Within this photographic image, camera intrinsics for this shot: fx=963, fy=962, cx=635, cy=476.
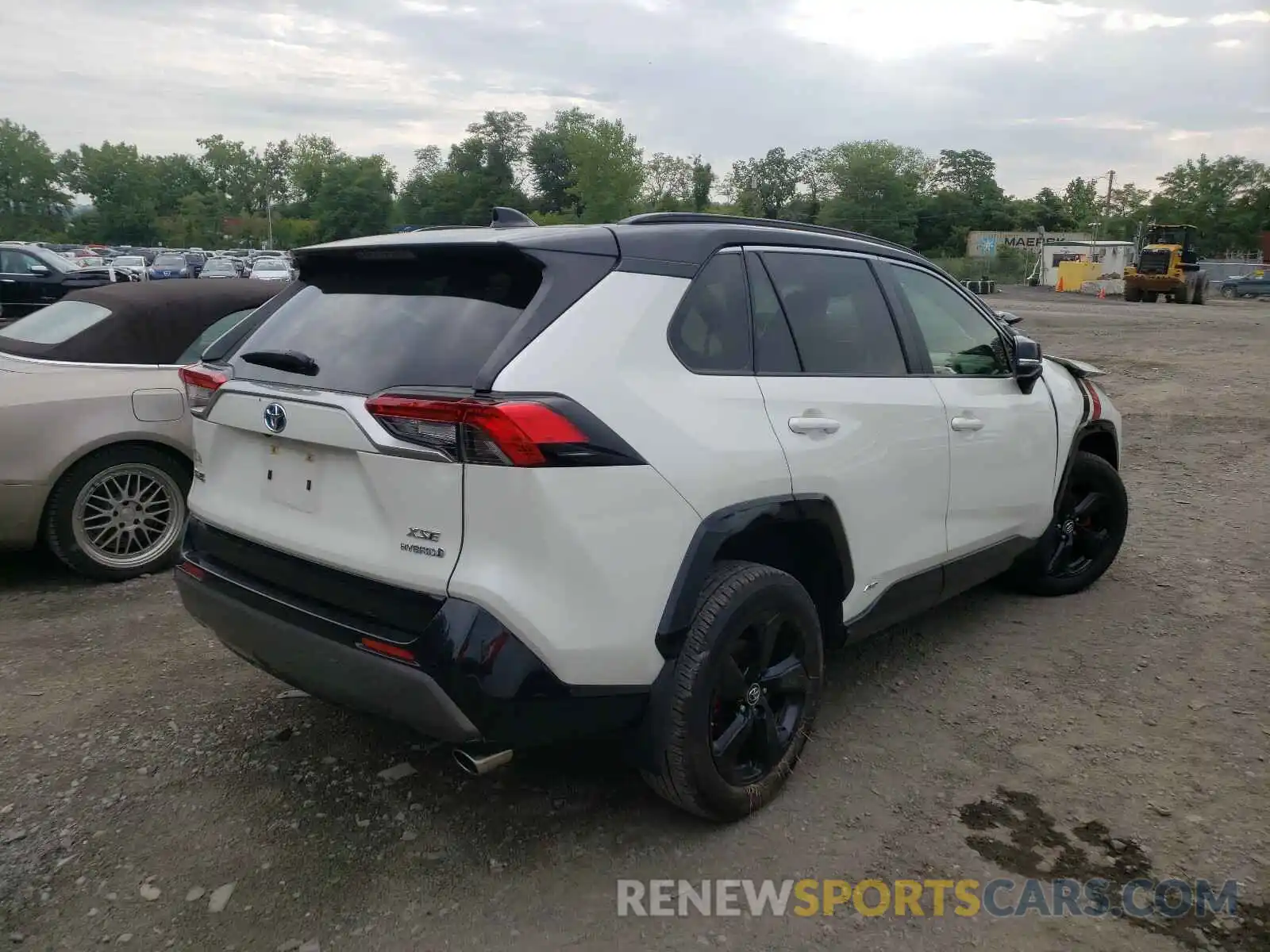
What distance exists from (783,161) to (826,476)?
112 metres

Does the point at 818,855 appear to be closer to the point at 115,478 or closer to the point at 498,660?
the point at 498,660

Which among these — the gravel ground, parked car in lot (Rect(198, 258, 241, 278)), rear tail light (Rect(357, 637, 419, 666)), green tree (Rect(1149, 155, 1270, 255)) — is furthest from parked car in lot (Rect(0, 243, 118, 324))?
green tree (Rect(1149, 155, 1270, 255))

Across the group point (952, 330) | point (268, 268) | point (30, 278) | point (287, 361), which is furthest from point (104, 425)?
point (268, 268)

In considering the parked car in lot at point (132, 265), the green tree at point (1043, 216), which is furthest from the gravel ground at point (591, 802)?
the green tree at point (1043, 216)

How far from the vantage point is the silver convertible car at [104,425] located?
4.78m

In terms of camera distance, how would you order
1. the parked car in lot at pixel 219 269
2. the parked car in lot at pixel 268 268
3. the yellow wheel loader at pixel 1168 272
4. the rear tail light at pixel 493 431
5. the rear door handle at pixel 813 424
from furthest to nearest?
the yellow wheel loader at pixel 1168 272, the parked car in lot at pixel 219 269, the parked car in lot at pixel 268 268, the rear door handle at pixel 813 424, the rear tail light at pixel 493 431

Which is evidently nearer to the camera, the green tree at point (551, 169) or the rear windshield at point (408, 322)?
the rear windshield at point (408, 322)

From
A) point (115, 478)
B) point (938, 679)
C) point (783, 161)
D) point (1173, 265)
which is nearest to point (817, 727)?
point (938, 679)

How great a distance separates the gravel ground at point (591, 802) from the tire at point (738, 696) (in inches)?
6.8

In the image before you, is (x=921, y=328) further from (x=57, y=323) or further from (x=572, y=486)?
(x=57, y=323)

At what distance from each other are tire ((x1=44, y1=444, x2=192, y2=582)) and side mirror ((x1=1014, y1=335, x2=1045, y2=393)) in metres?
4.24

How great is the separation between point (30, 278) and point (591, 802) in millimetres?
15925

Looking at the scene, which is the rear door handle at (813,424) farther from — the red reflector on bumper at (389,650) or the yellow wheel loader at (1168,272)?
the yellow wheel loader at (1168,272)

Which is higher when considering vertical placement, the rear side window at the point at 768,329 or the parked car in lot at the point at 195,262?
the parked car in lot at the point at 195,262
